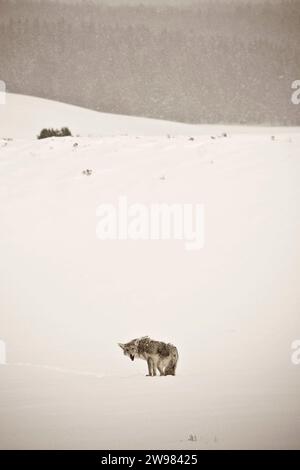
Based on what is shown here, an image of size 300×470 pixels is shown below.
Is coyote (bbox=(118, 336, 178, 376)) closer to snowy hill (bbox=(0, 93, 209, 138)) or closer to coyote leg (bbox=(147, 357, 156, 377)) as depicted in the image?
coyote leg (bbox=(147, 357, 156, 377))

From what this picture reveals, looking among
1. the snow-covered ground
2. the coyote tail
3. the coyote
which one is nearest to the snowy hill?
the snow-covered ground

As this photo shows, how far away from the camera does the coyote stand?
7.89 meters

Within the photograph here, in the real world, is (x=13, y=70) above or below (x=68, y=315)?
above

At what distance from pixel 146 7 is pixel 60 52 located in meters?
3.59

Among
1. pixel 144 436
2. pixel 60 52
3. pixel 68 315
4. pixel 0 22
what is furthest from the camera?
pixel 60 52

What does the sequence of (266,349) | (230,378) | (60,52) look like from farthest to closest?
(60,52), (266,349), (230,378)

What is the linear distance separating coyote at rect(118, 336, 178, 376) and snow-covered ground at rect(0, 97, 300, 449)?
139 mm

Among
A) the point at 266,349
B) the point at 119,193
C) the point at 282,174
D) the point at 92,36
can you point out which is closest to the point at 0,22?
the point at 92,36

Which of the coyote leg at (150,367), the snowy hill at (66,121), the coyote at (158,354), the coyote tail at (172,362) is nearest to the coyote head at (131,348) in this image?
the coyote at (158,354)

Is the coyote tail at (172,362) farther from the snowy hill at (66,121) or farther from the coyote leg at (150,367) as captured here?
the snowy hill at (66,121)

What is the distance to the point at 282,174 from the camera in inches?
576

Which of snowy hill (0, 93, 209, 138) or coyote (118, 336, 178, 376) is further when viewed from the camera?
snowy hill (0, 93, 209, 138)

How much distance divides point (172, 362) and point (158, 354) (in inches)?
5.9
